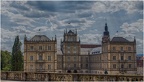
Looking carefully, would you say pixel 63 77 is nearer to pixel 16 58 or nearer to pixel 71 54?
pixel 16 58

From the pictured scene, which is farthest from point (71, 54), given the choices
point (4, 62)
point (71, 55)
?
point (4, 62)

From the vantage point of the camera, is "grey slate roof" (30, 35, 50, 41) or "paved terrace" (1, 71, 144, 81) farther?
"grey slate roof" (30, 35, 50, 41)

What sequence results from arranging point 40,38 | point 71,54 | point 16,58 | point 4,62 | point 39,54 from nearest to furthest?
point 16,58
point 4,62
point 39,54
point 40,38
point 71,54

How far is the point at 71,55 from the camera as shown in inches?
3049

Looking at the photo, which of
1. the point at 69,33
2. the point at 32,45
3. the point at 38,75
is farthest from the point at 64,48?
the point at 38,75

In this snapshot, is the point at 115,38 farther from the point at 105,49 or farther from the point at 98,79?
the point at 98,79

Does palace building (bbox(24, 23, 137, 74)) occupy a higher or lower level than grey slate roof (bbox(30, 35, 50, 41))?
lower

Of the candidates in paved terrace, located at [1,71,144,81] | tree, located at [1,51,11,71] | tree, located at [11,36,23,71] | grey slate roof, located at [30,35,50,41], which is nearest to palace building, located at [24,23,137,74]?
grey slate roof, located at [30,35,50,41]

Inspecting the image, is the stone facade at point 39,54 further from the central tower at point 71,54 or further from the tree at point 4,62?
the central tower at point 71,54

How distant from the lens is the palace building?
69.3 m


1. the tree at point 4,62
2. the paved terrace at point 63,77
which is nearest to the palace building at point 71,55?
the tree at point 4,62

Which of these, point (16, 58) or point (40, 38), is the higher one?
point (40, 38)

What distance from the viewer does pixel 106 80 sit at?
395 inches

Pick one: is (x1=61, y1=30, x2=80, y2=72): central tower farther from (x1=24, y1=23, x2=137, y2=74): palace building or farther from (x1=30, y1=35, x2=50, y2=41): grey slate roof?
(x1=30, y1=35, x2=50, y2=41): grey slate roof
